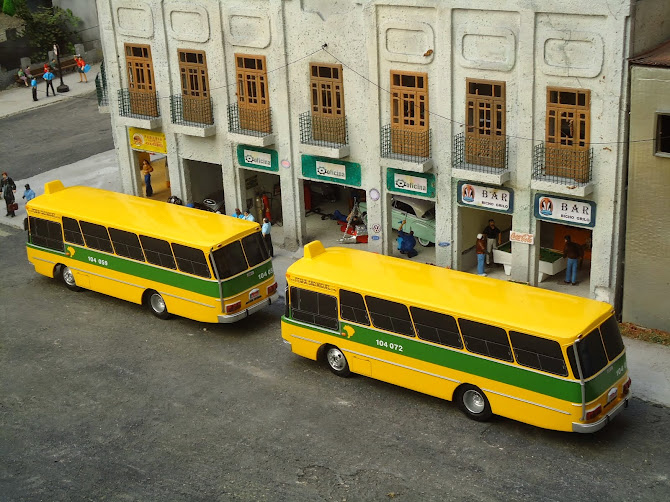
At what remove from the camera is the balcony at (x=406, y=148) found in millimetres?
27766

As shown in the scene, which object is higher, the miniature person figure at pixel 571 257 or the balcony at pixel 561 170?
the balcony at pixel 561 170

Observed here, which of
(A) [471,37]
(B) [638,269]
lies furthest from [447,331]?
(A) [471,37]

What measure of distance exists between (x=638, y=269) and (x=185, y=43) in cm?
1637

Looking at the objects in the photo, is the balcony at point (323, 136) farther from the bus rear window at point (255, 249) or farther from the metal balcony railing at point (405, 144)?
the bus rear window at point (255, 249)

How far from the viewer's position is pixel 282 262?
31312 millimetres

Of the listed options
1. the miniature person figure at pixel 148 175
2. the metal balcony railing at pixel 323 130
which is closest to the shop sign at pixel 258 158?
the metal balcony railing at pixel 323 130

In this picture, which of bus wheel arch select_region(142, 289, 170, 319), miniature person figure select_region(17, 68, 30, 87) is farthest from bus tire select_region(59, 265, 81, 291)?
miniature person figure select_region(17, 68, 30, 87)

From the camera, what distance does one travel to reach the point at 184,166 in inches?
1352

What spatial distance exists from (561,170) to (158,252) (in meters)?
11.0

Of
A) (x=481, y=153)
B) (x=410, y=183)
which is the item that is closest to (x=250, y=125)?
(x=410, y=183)

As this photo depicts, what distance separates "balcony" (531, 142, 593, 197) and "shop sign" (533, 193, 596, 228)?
1.36 feet

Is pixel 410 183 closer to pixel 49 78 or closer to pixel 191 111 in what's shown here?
pixel 191 111

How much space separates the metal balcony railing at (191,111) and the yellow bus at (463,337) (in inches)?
386

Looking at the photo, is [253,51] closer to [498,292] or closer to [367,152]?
[367,152]
